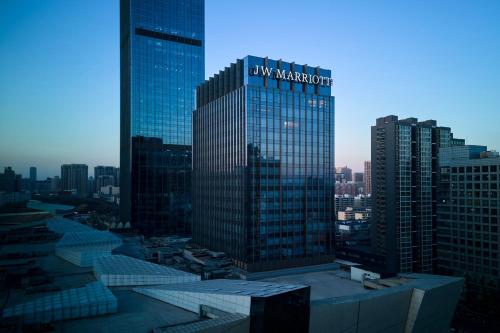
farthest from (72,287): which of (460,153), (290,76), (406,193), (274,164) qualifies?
(406,193)

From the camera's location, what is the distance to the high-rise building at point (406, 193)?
12456cm

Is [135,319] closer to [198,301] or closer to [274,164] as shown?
[198,301]

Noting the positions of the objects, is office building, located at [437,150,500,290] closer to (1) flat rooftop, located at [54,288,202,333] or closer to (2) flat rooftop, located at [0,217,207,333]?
(1) flat rooftop, located at [54,288,202,333]

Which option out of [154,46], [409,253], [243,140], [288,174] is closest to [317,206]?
[288,174]

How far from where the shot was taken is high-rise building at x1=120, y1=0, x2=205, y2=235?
5846 inches

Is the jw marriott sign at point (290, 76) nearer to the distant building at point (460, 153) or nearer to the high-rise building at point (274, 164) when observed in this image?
the high-rise building at point (274, 164)

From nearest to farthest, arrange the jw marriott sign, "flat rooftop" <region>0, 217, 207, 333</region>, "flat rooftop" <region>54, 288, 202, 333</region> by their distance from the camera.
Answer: "flat rooftop" <region>54, 288, 202, 333</region> → "flat rooftop" <region>0, 217, 207, 333</region> → the jw marriott sign

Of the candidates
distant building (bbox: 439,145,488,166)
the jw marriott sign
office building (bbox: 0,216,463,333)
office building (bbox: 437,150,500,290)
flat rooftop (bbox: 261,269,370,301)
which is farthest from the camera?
distant building (bbox: 439,145,488,166)

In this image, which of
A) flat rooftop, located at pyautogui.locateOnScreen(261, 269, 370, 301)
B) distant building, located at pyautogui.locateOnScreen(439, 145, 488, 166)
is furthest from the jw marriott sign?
distant building, located at pyautogui.locateOnScreen(439, 145, 488, 166)

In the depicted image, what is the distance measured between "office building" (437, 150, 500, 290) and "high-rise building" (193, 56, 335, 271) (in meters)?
38.0

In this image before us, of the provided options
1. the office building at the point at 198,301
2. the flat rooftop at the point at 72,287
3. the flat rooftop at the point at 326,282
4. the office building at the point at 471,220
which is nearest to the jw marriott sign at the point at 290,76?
the office building at the point at 198,301

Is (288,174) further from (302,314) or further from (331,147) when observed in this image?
(302,314)

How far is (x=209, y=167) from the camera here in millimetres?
95562

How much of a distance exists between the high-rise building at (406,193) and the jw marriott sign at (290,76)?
54632 millimetres
